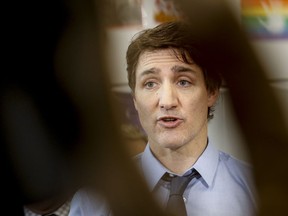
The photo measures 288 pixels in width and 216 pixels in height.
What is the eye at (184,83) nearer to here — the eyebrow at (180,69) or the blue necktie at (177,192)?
the eyebrow at (180,69)

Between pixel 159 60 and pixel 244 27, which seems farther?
pixel 159 60

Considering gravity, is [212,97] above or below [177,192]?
above

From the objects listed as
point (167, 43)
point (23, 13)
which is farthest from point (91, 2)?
point (167, 43)

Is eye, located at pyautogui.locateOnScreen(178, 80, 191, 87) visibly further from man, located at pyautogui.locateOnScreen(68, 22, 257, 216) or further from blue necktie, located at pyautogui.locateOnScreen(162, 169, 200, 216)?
blue necktie, located at pyautogui.locateOnScreen(162, 169, 200, 216)

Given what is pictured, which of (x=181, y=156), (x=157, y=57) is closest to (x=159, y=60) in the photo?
(x=157, y=57)

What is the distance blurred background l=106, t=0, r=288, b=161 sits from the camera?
51 cm

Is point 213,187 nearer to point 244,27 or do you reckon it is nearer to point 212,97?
point 212,97

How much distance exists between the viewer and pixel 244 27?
19.3 inches

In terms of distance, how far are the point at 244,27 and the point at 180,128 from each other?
209mm

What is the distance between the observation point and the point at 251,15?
0.54 meters

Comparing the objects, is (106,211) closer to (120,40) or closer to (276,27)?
(120,40)

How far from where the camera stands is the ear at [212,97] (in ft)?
1.87

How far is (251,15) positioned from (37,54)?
0.25 meters

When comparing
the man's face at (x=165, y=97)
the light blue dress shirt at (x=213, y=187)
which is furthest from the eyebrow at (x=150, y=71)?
the light blue dress shirt at (x=213, y=187)
